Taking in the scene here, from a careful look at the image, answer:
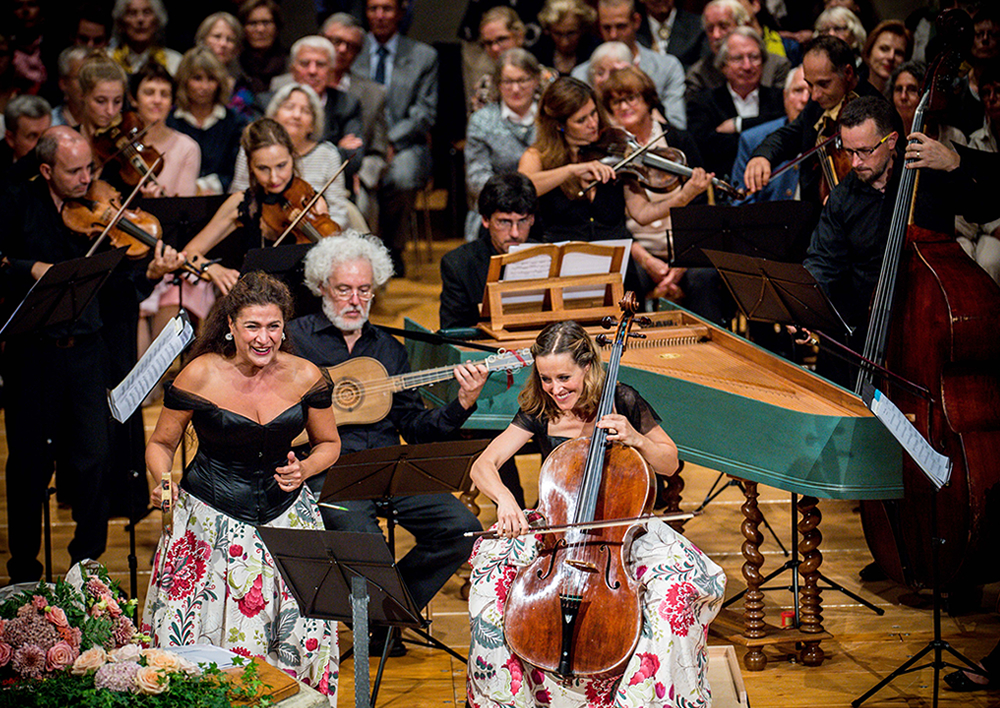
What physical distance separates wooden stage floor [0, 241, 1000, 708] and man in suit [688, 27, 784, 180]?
1.77 meters

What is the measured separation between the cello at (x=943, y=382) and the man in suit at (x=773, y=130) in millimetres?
1698

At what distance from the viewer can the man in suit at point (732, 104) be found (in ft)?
19.4

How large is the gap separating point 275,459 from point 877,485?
1.75 m

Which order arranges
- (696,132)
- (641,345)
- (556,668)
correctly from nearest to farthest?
(556,668)
(641,345)
(696,132)

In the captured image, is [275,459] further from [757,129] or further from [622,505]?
[757,129]

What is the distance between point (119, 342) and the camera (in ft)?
15.0

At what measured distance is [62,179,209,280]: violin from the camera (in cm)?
434

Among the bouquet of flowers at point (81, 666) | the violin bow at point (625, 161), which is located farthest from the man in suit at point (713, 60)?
the bouquet of flowers at point (81, 666)

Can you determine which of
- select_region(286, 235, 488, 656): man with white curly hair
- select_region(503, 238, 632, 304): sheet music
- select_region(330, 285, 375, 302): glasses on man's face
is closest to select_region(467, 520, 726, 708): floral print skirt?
select_region(286, 235, 488, 656): man with white curly hair

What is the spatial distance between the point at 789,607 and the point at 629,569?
1318 millimetres

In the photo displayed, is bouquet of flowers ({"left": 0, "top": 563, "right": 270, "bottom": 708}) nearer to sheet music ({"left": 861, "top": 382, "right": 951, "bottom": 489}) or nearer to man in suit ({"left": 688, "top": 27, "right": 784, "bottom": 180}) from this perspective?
sheet music ({"left": 861, "top": 382, "right": 951, "bottom": 489})

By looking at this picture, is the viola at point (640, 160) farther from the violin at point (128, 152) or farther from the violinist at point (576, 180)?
the violin at point (128, 152)

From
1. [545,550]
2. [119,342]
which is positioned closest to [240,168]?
[119,342]

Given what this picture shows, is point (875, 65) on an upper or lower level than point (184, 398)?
upper
